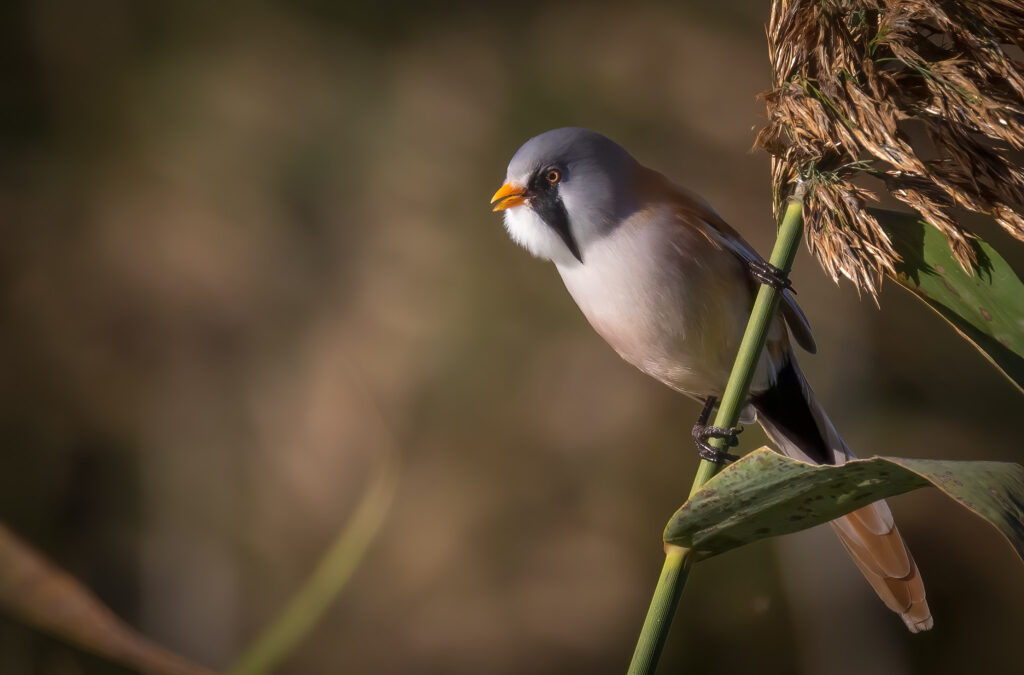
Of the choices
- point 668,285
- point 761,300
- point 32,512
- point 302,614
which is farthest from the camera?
point 32,512

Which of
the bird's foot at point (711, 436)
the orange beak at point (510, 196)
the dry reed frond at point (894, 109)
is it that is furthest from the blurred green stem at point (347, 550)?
the dry reed frond at point (894, 109)

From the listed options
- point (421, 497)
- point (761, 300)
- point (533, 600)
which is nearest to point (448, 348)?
point (421, 497)

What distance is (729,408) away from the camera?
506 mm

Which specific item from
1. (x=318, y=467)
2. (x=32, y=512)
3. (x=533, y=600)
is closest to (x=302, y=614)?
(x=318, y=467)

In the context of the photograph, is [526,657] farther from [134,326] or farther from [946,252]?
[946,252]

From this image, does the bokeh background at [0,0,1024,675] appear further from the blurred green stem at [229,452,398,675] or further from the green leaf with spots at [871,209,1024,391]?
the green leaf with spots at [871,209,1024,391]

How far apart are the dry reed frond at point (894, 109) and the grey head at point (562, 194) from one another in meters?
0.15

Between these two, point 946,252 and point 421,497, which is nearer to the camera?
point 946,252

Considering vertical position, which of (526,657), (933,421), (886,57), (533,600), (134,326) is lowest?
(526,657)

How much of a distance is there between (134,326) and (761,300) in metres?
1.51

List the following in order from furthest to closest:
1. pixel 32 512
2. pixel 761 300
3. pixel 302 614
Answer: pixel 32 512 → pixel 302 614 → pixel 761 300

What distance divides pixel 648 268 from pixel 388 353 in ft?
3.73

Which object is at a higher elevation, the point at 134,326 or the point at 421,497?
the point at 134,326

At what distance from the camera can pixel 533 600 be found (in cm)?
160
